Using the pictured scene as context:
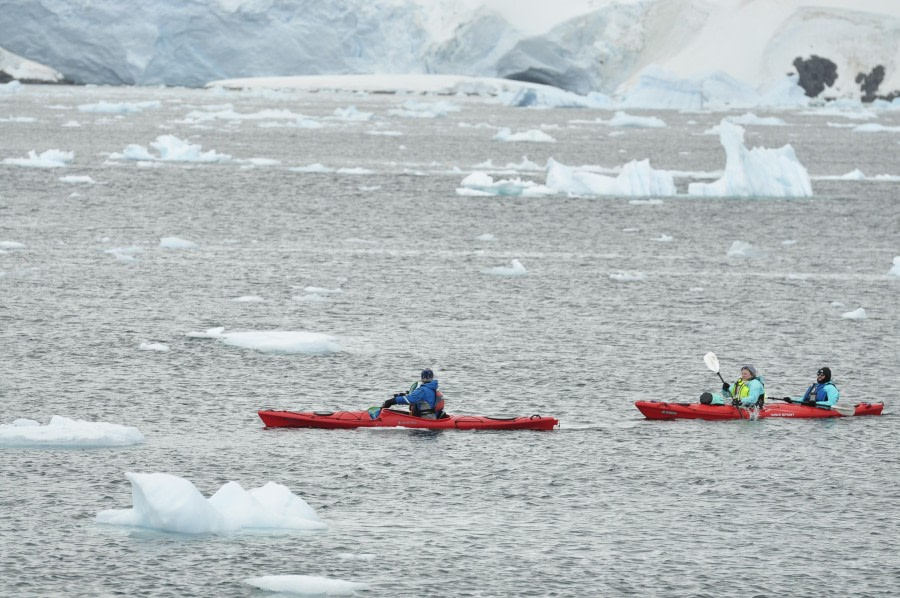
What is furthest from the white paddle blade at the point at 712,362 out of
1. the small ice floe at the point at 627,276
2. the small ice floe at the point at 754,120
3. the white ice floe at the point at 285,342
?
the small ice floe at the point at 754,120

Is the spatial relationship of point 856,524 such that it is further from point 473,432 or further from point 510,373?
point 510,373

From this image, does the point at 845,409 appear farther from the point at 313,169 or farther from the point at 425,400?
the point at 313,169

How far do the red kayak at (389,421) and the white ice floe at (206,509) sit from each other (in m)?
5.23

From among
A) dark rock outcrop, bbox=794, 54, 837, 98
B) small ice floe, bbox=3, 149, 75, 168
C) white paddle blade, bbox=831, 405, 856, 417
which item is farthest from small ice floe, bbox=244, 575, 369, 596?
dark rock outcrop, bbox=794, 54, 837, 98

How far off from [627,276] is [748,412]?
16.8 meters

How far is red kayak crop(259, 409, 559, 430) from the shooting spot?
82.8ft

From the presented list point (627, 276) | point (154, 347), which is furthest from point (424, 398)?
point (627, 276)

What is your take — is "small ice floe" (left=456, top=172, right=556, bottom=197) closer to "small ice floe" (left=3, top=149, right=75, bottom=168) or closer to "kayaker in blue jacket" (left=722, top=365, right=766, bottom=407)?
"small ice floe" (left=3, top=149, right=75, bottom=168)

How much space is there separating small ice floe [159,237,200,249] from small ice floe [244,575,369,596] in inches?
1238

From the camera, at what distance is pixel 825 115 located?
16938cm

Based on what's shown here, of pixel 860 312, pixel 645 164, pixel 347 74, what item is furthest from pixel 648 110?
pixel 860 312

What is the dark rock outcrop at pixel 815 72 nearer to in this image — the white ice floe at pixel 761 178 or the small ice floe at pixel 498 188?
the white ice floe at pixel 761 178

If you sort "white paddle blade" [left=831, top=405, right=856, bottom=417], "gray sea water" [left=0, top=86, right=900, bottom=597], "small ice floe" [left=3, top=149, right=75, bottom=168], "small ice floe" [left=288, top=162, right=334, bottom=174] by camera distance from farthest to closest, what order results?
"small ice floe" [left=288, top=162, right=334, bottom=174]
"small ice floe" [left=3, top=149, right=75, bottom=168]
"white paddle blade" [left=831, top=405, right=856, bottom=417]
"gray sea water" [left=0, top=86, right=900, bottom=597]

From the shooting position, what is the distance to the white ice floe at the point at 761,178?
67.8 m
